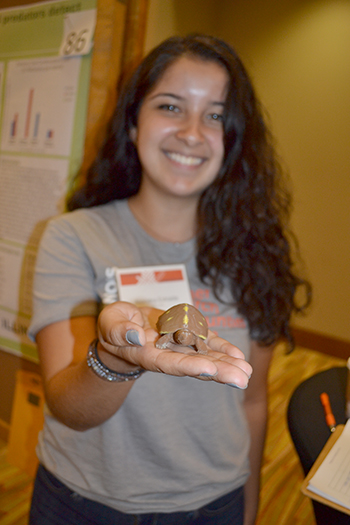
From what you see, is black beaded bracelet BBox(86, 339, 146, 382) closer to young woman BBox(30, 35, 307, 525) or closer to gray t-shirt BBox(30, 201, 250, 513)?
young woman BBox(30, 35, 307, 525)

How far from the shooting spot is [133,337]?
64cm

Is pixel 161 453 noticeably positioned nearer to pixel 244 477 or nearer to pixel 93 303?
pixel 244 477

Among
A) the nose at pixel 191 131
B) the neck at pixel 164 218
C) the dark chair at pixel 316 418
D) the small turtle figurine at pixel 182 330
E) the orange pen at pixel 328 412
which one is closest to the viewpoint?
the small turtle figurine at pixel 182 330

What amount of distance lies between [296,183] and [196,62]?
351 cm

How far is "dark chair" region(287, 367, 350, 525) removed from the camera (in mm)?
920

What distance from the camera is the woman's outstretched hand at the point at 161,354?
60cm

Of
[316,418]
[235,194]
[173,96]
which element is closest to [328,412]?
[316,418]

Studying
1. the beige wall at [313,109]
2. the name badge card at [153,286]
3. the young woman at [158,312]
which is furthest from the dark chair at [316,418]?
the beige wall at [313,109]

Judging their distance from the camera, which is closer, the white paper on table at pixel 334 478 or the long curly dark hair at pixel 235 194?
the white paper on table at pixel 334 478

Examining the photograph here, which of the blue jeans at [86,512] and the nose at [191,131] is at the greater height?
the nose at [191,131]

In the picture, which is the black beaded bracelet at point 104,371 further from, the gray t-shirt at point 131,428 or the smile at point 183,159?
the smile at point 183,159

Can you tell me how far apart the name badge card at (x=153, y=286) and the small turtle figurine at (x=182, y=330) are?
34 cm

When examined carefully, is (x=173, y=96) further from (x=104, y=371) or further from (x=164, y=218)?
(x=104, y=371)

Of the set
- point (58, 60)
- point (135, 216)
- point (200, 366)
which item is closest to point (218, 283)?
point (135, 216)
